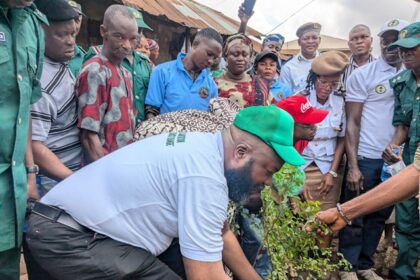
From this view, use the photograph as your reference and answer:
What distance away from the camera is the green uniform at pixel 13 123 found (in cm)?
166

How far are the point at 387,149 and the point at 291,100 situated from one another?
1.34 meters

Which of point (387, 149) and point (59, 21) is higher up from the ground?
point (59, 21)

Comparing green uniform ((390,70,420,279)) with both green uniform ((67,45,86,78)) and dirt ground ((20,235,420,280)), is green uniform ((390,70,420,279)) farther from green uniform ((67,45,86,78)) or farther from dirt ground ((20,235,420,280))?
green uniform ((67,45,86,78))

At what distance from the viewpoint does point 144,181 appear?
1.68 meters

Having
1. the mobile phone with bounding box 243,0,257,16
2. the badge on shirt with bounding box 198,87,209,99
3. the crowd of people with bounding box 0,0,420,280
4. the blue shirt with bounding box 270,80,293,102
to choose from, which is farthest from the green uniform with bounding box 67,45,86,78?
the mobile phone with bounding box 243,0,257,16

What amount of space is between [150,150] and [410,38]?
8.72ft

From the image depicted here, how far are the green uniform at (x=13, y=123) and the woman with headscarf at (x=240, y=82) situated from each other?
1780 millimetres

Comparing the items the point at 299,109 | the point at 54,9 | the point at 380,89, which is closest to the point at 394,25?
the point at 380,89

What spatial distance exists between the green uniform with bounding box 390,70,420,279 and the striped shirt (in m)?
2.67

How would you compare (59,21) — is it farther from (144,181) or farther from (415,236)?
(415,236)

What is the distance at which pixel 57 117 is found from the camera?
221 cm

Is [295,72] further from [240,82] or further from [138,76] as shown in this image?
[138,76]

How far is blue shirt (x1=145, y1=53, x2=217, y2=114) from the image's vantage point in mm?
3029

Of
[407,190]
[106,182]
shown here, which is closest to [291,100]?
[407,190]
